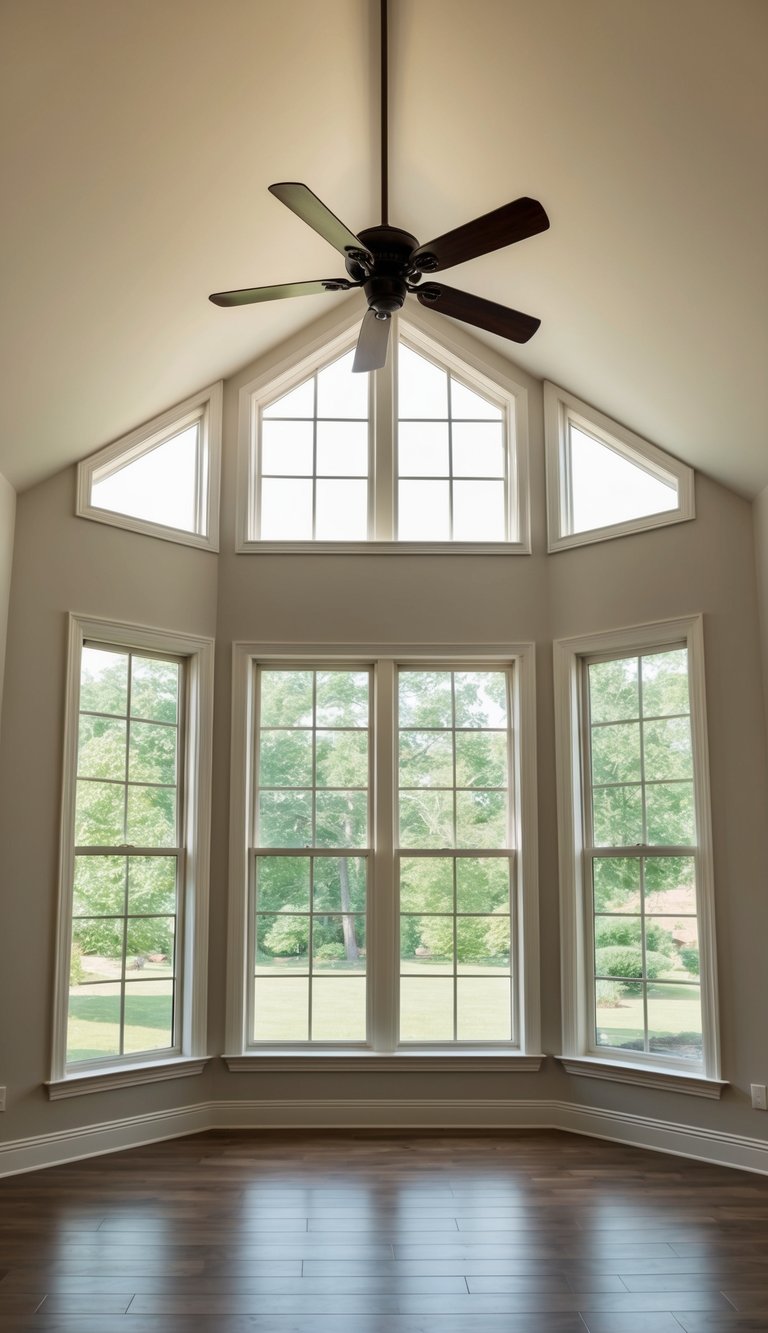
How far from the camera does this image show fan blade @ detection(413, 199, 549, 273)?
303 centimetres

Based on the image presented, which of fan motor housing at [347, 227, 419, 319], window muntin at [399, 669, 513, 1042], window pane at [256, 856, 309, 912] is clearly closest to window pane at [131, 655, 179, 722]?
window pane at [256, 856, 309, 912]

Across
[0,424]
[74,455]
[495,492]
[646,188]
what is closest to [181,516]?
[74,455]

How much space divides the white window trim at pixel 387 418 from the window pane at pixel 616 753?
1.07 m

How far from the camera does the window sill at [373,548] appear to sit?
5.77 meters

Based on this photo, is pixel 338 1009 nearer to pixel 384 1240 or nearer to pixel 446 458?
pixel 384 1240

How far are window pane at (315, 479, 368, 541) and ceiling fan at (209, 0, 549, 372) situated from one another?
210cm

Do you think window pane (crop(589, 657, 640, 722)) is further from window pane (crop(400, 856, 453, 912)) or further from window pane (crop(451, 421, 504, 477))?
window pane (crop(451, 421, 504, 477))

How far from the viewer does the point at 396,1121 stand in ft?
17.6

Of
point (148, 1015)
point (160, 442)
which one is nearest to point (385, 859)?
point (148, 1015)

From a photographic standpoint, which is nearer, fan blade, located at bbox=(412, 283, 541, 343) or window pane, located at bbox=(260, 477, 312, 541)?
fan blade, located at bbox=(412, 283, 541, 343)

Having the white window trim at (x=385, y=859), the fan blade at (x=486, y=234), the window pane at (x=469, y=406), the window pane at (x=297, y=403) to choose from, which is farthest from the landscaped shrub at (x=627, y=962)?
the fan blade at (x=486, y=234)

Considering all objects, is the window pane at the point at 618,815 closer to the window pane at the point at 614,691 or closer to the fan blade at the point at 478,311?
the window pane at the point at 614,691

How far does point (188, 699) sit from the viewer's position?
18.4ft

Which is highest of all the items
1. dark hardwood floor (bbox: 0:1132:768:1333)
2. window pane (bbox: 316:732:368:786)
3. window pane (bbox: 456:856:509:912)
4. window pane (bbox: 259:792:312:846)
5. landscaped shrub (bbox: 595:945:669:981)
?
window pane (bbox: 316:732:368:786)
